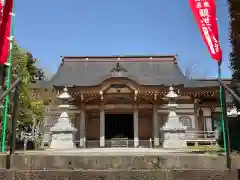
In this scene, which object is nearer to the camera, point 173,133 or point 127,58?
point 173,133

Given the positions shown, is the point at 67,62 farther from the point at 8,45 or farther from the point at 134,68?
the point at 8,45

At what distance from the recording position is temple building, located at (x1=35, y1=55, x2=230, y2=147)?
19188 millimetres

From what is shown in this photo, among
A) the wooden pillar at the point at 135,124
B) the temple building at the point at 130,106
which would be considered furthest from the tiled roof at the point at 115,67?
the wooden pillar at the point at 135,124

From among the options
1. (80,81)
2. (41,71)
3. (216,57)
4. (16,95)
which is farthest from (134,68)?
(16,95)

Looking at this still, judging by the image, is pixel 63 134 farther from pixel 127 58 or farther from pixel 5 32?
pixel 127 58

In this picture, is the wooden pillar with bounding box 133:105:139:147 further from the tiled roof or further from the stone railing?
the tiled roof

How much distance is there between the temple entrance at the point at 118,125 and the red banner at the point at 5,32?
15.2 metres

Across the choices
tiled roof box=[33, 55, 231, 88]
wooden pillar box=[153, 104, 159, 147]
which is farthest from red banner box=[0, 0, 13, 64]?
tiled roof box=[33, 55, 231, 88]

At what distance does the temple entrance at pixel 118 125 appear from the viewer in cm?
2139

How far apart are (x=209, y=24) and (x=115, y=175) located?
184 inches

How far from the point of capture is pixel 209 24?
694cm

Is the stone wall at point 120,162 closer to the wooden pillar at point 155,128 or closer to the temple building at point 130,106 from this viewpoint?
the temple building at point 130,106

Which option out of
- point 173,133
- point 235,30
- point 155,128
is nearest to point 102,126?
point 155,128

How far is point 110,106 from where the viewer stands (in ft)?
67.9
